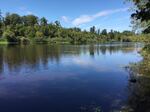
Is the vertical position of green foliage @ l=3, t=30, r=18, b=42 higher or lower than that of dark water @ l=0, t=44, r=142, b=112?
higher

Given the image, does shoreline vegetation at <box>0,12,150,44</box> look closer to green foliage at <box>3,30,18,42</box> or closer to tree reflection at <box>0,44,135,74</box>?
green foliage at <box>3,30,18,42</box>

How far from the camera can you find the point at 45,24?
17638cm

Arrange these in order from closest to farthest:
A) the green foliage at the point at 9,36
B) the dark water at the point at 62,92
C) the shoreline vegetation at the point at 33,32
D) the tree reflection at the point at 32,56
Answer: the dark water at the point at 62,92, the tree reflection at the point at 32,56, the green foliage at the point at 9,36, the shoreline vegetation at the point at 33,32

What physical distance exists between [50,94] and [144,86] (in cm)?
816

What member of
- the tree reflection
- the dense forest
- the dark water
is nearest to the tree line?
the dense forest

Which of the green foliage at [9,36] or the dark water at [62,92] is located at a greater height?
the green foliage at [9,36]

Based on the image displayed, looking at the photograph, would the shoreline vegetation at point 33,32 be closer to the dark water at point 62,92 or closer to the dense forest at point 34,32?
the dense forest at point 34,32

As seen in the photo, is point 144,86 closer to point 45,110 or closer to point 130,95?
point 130,95

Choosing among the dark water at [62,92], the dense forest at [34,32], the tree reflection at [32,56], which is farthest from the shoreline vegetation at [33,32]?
the dark water at [62,92]

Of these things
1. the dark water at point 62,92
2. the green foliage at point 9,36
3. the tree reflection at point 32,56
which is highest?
the green foliage at point 9,36

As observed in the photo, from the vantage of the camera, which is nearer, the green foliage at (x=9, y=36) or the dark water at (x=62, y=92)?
the dark water at (x=62, y=92)

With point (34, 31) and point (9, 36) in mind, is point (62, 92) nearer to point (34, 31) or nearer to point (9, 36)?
point (9, 36)

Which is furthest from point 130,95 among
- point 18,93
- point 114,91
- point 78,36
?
point 78,36

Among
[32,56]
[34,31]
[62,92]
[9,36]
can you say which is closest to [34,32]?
[34,31]
